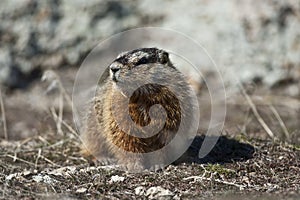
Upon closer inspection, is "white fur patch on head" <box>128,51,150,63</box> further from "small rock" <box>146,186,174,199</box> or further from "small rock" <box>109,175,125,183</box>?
"small rock" <box>146,186,174,199</box>

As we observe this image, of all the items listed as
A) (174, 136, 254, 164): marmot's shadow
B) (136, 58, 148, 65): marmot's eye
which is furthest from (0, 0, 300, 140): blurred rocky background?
(136, 58, 148, 65): marmot's eye

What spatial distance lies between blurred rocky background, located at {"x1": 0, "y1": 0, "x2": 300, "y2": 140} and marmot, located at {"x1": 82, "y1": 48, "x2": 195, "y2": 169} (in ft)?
11.4

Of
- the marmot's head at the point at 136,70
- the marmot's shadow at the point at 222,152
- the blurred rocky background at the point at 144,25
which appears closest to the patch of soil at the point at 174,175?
the marmot's shadow at the point at 222,152

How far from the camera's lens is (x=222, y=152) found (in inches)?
235

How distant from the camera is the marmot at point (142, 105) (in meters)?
5.16

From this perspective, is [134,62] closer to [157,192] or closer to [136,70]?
[136,70]

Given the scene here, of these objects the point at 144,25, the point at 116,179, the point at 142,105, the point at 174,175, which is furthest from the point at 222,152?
the point at 144,25

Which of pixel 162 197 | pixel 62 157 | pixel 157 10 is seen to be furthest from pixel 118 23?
pixel 162 197

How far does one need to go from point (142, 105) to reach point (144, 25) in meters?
4.20

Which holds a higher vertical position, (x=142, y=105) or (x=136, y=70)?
(x=136, y=70)

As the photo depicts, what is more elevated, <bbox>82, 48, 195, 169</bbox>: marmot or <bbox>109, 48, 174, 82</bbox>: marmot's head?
<bbox>109, 48, 174, 82</bbox>: marmot's head

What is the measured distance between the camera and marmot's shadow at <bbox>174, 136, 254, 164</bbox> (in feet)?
18.6

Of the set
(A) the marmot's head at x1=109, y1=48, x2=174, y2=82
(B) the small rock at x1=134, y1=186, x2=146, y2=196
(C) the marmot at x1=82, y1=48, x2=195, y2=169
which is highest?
(A) the marmot's head at x1=109, y1=48, x2=174, y2=82

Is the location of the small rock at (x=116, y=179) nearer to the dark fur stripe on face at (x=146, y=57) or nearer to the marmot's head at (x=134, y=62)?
the marmot's head at (x=134, y=62)
